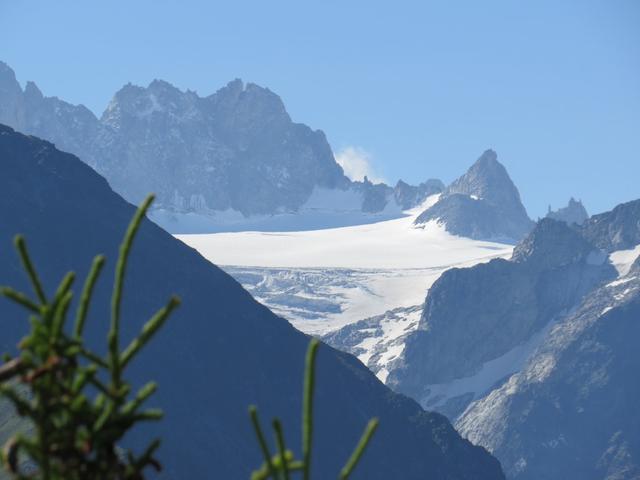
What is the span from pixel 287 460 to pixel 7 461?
1.56m

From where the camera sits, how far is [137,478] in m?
8.19

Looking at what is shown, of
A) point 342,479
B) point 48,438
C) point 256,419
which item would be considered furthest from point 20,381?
point 342,479

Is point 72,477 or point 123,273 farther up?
point 123,273

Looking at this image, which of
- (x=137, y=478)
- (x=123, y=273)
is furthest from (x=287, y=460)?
(x=123, y=273)

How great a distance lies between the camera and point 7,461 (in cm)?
789

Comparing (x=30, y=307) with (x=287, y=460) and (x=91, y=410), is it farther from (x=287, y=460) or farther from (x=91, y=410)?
(x=287, y=460)

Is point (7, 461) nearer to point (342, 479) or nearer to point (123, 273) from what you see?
point (123, 273)

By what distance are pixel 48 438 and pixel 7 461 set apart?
0.83 ft

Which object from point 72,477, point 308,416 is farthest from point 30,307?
point 308,416

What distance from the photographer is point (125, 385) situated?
800 cm

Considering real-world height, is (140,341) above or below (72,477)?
above

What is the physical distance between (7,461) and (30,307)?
34.0 inches

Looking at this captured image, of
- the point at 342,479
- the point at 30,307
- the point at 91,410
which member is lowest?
the point at 342,479

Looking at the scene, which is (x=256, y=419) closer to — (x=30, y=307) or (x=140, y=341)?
(x=140, y=341)
